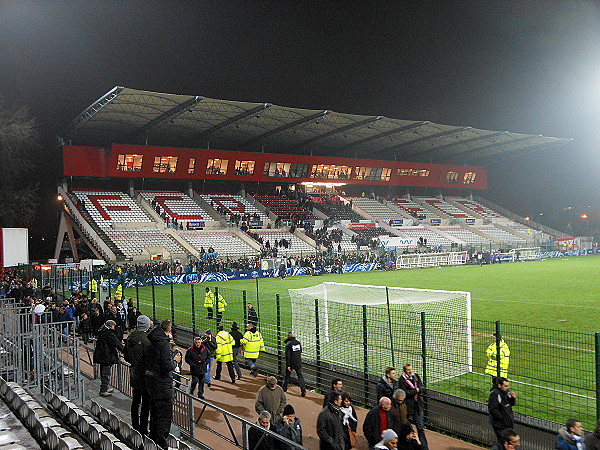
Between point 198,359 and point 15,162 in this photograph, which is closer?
point 198,359

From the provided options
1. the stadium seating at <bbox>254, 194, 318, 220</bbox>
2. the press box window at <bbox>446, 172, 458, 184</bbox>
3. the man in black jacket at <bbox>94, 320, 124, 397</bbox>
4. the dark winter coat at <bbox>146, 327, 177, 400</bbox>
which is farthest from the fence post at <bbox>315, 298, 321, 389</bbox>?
the press box window at <bbox>446, 172, 458, 184</bbox>

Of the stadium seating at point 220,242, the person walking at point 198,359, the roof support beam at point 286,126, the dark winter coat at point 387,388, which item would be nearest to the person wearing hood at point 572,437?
the dark winter coat at point 387,388

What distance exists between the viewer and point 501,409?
7.38 metres

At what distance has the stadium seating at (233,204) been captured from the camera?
53206 millimetres

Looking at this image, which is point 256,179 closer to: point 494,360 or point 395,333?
point 395,333

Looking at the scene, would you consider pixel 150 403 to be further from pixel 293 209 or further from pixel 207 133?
pixel 293 209

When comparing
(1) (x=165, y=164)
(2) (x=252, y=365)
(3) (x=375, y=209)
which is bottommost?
(2) (x=252, y=365)

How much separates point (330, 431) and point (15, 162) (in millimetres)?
50516

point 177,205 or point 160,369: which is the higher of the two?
point 177,205

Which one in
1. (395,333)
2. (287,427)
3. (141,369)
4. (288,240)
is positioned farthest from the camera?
(288,240)

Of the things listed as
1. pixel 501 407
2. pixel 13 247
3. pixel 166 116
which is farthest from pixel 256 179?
pixel 501 407

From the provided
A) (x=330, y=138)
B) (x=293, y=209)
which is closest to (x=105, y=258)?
(x=293, y=209)

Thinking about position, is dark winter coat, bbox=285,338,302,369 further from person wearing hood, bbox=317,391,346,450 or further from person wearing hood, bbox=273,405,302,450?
person wearing hood, bbox=273,405,302,450

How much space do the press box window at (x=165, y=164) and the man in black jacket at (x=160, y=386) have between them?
4681 centimetres
